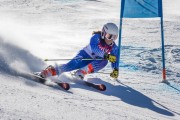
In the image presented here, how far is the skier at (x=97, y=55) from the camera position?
6581 mm

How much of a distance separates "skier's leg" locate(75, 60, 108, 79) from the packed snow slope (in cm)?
16

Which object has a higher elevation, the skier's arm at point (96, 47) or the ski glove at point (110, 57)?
the skier's arm at point (96, 47)

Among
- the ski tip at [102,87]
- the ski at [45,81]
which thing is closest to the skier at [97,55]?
the ski tip at [102,87]

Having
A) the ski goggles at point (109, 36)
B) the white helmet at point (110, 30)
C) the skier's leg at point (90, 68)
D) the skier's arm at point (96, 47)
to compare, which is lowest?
the skier's leg at point (90, 68)

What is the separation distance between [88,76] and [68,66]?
617 mm

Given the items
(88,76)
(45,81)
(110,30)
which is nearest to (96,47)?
(110,30)

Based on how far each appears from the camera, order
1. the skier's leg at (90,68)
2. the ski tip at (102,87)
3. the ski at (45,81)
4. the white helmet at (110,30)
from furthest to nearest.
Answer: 1. the skier's leg at (90,68)
2. the white helmet at (110,30)
3. the ski tip at (102,87)
4. the ski at (45,81)

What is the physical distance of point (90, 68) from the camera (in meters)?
6.90

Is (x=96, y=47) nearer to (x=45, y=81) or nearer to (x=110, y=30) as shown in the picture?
(x=110, y=30)

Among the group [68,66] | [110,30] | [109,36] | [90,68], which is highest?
[110,30]

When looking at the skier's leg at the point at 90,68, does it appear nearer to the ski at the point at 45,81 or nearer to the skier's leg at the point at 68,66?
the skier's leg at the point at 68,66

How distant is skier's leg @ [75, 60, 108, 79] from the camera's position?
22.1 feet

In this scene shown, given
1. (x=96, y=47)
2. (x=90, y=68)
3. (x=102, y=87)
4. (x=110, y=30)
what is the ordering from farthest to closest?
(x=90, y=68) → (x=96, y=47) → (x=110, y=30) → (x=102, y=87)

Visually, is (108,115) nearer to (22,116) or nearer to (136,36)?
(22,116)
